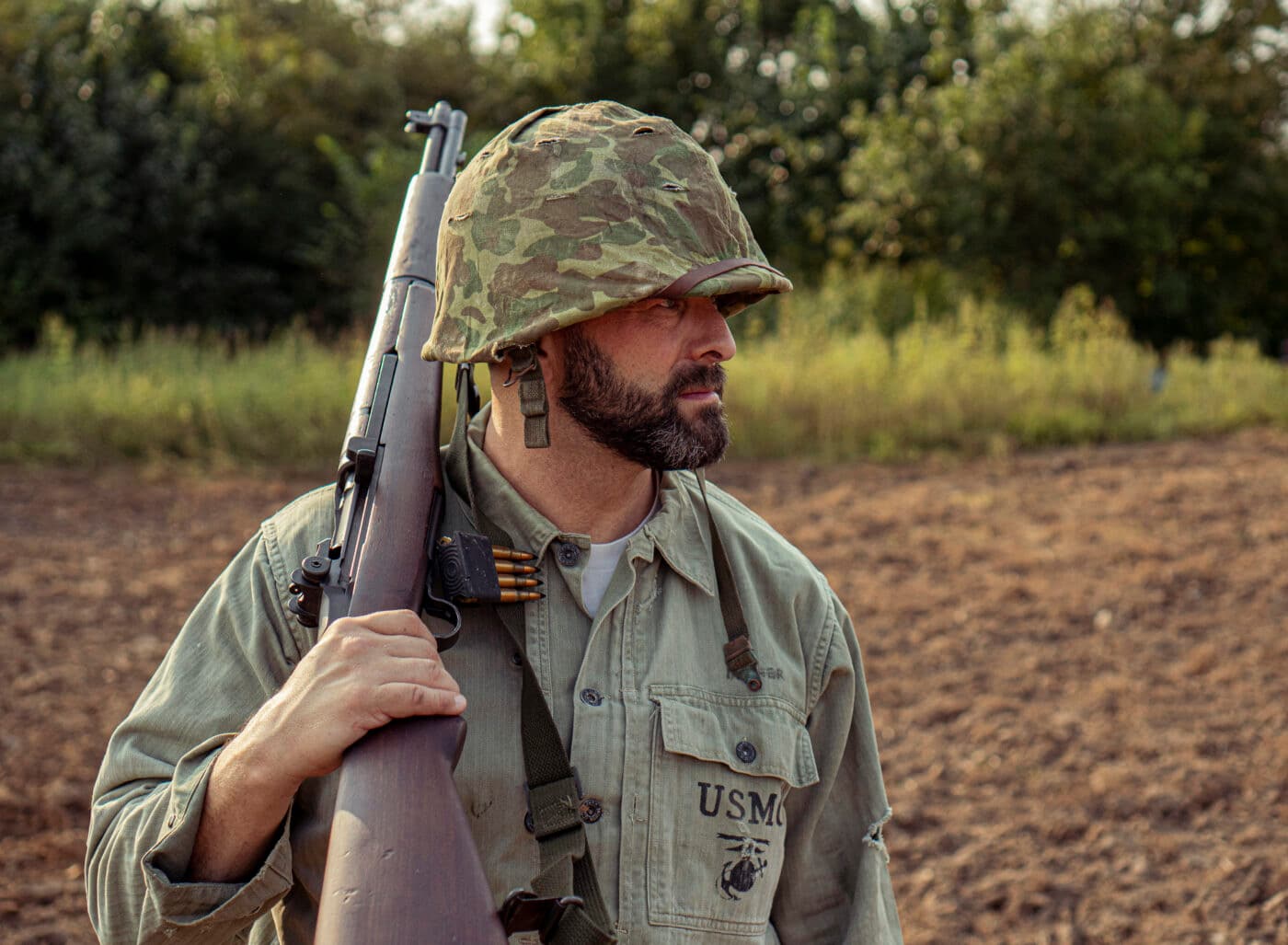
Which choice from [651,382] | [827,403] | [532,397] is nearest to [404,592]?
[532,397]

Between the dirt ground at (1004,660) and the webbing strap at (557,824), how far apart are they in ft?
9.31

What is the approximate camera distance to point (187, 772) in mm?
1778

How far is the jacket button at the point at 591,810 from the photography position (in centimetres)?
195

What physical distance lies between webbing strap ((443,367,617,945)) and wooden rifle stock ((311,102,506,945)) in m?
0.21

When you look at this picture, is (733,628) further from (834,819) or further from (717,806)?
(834,819)

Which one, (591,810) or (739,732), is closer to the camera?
(591,810)

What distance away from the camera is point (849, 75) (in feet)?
66.4

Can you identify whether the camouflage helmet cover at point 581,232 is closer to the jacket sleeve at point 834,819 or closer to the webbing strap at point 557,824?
the webbing strap at point 557,824

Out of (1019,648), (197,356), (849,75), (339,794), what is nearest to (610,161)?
(339,794)

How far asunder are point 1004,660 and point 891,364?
5.79 meters

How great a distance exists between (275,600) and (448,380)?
6343 mm

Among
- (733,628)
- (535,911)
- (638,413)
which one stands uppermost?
(638,413)

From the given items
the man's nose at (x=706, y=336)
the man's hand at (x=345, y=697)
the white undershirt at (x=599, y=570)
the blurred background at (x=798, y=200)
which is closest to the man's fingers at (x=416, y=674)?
the man's hand at (x=345, y=697)

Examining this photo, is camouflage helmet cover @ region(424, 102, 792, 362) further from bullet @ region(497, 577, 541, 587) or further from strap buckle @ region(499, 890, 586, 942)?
strap buckle @ region(499, 890, 586, 942)
